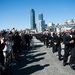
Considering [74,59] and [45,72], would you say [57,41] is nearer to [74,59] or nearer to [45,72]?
[74,59]

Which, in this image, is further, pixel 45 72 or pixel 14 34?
pixel 14 34

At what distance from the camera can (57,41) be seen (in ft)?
50.2

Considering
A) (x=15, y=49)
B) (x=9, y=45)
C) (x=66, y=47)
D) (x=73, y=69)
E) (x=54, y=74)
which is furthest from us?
(x=15, y=49)

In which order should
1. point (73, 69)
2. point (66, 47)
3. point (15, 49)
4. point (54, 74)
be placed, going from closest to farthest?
point (54, 74)
point (73, 69)
point (66, 47)
point (15, 49)

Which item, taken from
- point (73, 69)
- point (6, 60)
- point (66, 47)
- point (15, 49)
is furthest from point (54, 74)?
point (15, 49)

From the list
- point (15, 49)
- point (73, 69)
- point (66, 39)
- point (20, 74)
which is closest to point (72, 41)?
point (66, 39)

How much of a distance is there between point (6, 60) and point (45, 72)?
8.28 ft

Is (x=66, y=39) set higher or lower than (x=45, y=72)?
higher

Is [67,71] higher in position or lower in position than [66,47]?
lower

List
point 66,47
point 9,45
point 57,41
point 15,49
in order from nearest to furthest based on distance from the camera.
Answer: point 66,47 < point 9,45 < point 15,49 < point 57,41

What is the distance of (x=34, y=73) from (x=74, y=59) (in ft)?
8.09

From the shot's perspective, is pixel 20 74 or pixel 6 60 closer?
pixel 20 74

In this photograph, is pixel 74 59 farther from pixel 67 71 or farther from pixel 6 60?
pixel 6 60

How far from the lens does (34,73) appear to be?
10219 mm
